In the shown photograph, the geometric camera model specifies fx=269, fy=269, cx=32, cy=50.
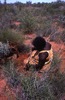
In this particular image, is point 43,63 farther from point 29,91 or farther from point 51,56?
point 29,91

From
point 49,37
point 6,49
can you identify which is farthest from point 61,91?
point 49,37

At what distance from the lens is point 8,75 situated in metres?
5.64

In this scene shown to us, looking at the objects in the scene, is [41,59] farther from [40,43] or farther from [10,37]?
[10,37]

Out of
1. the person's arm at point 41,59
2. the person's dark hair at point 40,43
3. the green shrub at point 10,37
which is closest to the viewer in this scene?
the person's arm at point 41,59

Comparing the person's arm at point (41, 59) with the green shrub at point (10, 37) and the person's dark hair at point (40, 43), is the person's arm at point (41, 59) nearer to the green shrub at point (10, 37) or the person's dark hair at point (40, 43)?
the person's dark hair at point (40, 43)

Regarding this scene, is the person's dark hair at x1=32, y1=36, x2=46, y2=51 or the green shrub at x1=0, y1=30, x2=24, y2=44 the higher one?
the person's dark hair at x1=32, y1=36, x2=46, y2=51

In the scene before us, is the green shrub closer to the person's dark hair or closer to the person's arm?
the person's dark hair

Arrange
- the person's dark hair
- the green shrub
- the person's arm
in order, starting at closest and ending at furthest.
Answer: the person's arm, the person's dark hair, the green shrub

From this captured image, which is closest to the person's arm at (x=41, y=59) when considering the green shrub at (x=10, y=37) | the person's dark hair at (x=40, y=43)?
the person's dark hair at (x=40, y=43)

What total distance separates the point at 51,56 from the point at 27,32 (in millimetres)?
6351

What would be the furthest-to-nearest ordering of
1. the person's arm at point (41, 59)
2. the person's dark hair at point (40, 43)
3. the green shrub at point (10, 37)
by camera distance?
the green shrub at point (10, 37)
the person's dark hair at point (40, 43)
the person's arm at point (41, 59)

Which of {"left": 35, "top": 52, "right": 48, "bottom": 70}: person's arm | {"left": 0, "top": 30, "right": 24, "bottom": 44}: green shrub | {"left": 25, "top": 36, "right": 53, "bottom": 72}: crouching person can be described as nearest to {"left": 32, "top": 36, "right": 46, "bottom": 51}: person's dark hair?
{"left": 25, "top": 36, "right": 53, "bottom": 72}: crouching person

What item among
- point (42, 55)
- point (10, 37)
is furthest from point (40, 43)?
point (10, 37)

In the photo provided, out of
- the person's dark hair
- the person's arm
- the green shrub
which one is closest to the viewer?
the person's arm
